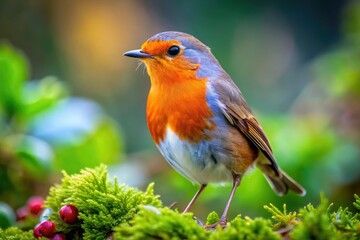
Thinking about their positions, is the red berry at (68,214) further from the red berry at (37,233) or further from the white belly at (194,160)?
the white belly at (194,160)

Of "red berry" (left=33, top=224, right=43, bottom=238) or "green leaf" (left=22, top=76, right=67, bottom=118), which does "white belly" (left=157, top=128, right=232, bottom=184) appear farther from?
"green leaf" (left=22, top=76, right=67, bottom=118)

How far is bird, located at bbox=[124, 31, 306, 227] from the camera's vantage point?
2885 millimetres

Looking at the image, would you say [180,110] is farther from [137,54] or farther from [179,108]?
[137,54]

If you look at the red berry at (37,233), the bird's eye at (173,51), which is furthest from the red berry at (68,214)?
the bird's eye at (173,51)

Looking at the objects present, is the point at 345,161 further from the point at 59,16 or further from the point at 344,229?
the point at 59,16

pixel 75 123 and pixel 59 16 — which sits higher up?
Result: pixel 59 16

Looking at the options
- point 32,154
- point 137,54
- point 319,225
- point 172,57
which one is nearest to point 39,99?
point 32,154

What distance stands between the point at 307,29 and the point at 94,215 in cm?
658

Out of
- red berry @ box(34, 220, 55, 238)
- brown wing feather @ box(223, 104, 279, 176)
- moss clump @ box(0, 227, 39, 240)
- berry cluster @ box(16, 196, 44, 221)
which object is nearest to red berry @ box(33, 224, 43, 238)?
red berry @ box(34, 220, 55, 238)

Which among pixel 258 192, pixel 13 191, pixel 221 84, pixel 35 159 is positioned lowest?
pixel 258 192

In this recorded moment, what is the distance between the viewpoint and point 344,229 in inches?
70.8

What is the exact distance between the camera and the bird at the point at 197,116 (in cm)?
288

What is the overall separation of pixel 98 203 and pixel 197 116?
896 millimetres

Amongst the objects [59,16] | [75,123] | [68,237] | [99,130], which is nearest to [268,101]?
[59,16]
